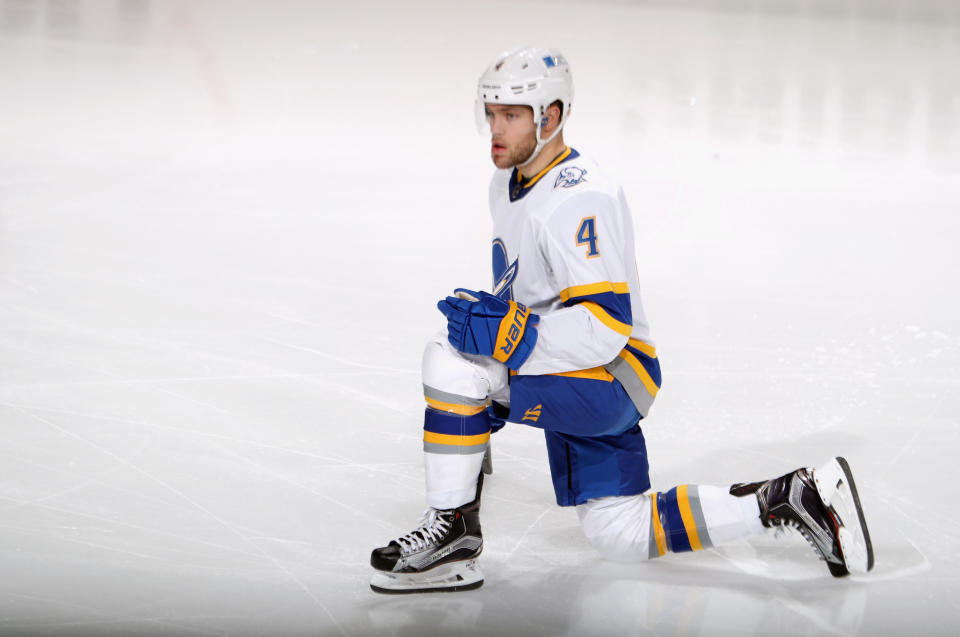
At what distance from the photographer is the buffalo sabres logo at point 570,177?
7.34 feet

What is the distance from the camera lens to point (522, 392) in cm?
224

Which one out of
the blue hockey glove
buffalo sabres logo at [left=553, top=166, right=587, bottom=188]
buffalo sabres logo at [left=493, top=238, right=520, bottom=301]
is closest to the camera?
the blue hockey glove

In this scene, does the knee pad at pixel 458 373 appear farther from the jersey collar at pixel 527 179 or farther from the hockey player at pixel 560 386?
the jersey collar at pixel 527 179

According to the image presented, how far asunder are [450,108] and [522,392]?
4.95 meters

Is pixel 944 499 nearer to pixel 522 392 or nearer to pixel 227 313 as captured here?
pixel 522 392

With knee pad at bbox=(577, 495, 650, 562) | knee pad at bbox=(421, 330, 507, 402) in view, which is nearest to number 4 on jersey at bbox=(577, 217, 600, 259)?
knee pad at bbox=(421, 330, 507, 402)

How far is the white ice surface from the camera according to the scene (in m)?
2.21

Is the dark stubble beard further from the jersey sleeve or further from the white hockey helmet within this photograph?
the jersey sleeve

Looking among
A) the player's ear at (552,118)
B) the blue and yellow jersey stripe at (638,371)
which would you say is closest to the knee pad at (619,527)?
the blue and yellow jersey stripe at (638,371)

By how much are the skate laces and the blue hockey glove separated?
34 centimetres

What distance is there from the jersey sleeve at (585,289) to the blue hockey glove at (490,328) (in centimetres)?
5

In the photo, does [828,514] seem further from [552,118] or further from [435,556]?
[552,118]

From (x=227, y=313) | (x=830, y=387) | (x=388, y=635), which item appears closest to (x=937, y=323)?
(x=830, y=387)

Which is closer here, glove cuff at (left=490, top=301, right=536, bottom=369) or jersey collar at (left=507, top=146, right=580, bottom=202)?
glove cuff at (left=490, top=301, right=536, bottom=369)
